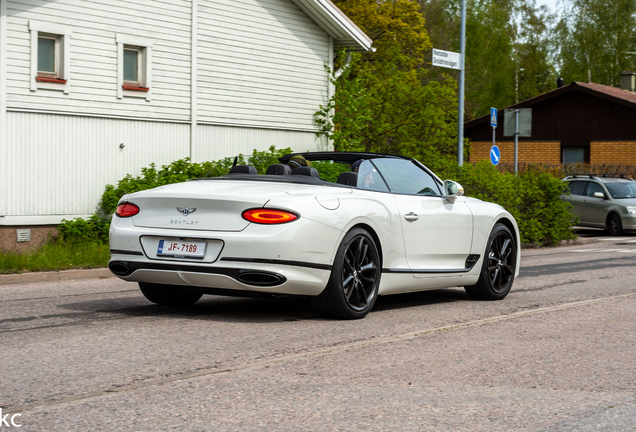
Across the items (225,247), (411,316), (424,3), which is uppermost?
(424,3)

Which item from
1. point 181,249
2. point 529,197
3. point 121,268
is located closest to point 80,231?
point 121,268

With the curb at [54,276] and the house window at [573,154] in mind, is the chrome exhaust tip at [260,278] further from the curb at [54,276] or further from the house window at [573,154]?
the house window at [573,154]

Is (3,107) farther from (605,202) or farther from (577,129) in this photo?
(577,129)

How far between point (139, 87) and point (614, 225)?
1468cm

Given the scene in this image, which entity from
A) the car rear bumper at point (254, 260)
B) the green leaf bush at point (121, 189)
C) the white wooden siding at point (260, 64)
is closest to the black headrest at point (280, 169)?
the car rear bumper at point (254, 260)

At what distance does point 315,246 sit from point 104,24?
10.5 m

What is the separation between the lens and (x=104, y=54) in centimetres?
1592

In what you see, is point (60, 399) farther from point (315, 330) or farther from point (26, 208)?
point (26, 208)

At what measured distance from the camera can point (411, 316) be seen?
7.94m

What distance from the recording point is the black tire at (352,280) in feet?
23.4

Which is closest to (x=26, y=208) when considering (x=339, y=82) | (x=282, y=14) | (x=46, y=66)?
(x=46, y=66)

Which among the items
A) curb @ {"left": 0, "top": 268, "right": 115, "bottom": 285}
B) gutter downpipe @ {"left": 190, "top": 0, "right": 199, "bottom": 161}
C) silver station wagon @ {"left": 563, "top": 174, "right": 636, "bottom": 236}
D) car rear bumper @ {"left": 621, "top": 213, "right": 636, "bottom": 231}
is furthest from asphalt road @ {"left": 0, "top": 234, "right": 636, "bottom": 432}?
silver station wagon @ {"left": 563, "top": 174, "right": 636, "bottom": 236}

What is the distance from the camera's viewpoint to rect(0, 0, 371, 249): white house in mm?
14492

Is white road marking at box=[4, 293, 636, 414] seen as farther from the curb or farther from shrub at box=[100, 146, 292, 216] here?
shrub at box=[100, 146, 292, 216]
